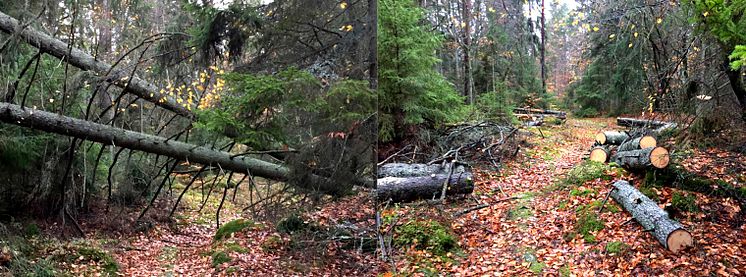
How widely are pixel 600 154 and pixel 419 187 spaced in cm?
211

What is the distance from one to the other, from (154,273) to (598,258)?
11.0 feet

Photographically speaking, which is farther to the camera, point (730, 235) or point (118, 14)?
point (730, 235)

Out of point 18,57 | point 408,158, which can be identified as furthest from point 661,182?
point 18,57

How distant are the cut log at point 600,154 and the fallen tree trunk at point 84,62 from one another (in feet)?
16.2

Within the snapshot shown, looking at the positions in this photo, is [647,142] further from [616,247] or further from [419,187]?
[419,187]

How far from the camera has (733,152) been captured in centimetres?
446

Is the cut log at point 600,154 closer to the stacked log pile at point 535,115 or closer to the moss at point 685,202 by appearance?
the moss at point 685,202

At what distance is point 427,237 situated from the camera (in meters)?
4.39

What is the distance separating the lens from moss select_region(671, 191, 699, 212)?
411 cm

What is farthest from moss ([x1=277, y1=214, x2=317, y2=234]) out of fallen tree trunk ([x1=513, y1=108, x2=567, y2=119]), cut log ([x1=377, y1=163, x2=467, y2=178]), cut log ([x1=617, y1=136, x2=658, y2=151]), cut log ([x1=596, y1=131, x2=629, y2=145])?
fallen tree trunk ([x1=513, y1=108, x2=567, y2=119])

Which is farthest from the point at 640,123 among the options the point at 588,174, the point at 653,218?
the point at 653,218

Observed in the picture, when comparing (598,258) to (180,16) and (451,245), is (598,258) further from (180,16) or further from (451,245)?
(180,16)

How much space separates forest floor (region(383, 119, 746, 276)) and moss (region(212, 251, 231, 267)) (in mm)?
1996

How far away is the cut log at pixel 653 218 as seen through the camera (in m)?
3.65
